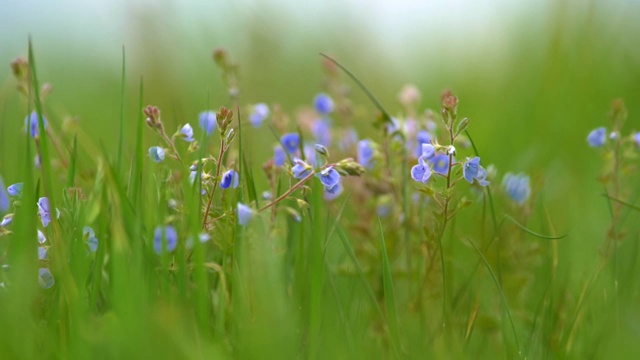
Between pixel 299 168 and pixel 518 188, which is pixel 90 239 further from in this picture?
pixel 518 188

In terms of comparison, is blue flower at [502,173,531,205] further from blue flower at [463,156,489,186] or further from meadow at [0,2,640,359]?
blue flower at [463,156,489,186]

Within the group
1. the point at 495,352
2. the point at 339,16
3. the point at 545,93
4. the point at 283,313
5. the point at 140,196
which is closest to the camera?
the point at 283,313

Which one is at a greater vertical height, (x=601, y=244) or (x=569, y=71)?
(x=569, y=71)

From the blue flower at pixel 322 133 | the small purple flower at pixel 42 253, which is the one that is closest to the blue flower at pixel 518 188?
the blue flower at pixel 322 133

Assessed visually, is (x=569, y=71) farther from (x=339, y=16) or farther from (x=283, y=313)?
(x=283, y=313)

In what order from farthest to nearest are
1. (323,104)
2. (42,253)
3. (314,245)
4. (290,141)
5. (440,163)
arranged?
(323,104) → (290,141) → (440,163) → (42,253) → (314,245)

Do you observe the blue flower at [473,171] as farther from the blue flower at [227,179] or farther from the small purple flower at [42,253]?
the small purple flower at [42,253]

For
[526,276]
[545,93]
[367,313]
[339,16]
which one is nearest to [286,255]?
[367,313]

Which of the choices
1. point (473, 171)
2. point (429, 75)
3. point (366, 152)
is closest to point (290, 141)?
point (366, 152)
